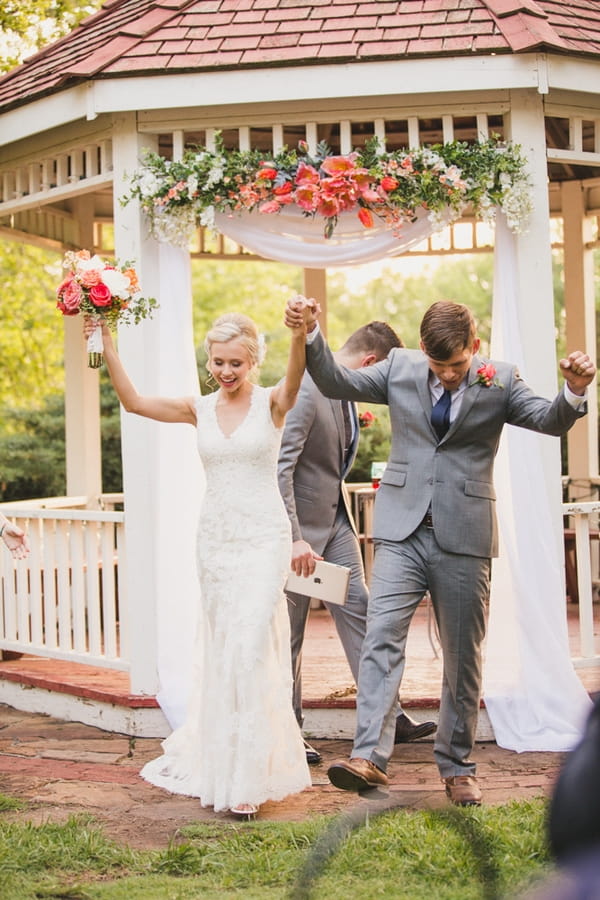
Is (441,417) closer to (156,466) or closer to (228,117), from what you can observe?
(156,466)

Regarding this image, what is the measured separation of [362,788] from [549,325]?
3013 millimetres

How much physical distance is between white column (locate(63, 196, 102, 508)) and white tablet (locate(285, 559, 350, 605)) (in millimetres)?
4634

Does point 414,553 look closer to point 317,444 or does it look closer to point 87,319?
point 317,444

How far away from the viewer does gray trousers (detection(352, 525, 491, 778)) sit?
508 cm

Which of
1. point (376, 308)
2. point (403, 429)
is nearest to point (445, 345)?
point (403, 429)

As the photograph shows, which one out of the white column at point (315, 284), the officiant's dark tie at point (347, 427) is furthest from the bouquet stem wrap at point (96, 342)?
the white column at point (315, 284)

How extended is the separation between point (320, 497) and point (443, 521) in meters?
1.00

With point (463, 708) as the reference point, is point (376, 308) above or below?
above

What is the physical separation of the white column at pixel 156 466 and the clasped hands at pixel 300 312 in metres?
2.18

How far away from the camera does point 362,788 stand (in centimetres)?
490

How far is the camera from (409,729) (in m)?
6.53

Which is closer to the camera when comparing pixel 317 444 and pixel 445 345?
pixel 445 345

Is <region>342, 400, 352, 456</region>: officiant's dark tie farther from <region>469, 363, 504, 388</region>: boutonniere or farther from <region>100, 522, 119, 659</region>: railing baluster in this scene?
<region>100, 522, 119, 659</region>: railing baluster

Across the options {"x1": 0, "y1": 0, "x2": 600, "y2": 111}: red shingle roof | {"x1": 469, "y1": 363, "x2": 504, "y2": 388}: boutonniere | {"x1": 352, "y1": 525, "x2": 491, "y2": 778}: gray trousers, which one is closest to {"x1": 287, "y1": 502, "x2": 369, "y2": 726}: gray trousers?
{"x1": 352, "y1": 525, "x2": 491, "y2": 778}: gray trousers
